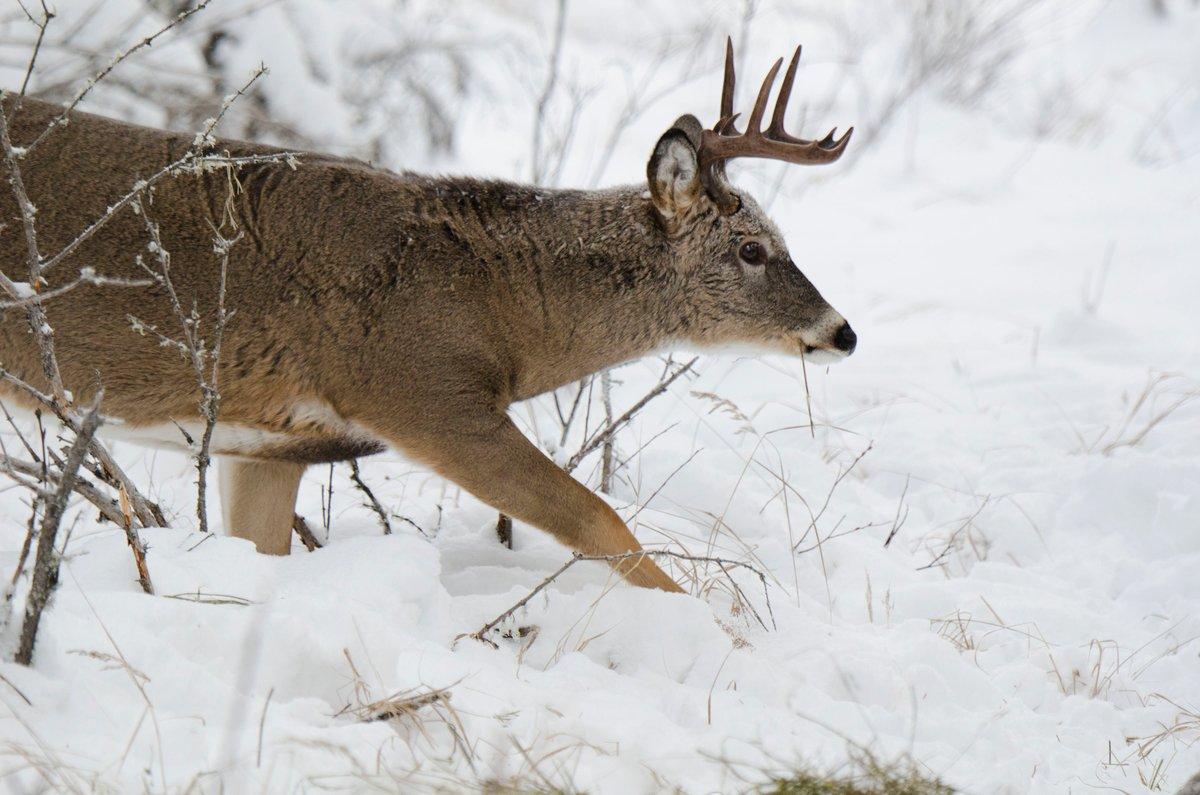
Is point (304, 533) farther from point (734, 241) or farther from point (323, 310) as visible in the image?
point (734, 241)

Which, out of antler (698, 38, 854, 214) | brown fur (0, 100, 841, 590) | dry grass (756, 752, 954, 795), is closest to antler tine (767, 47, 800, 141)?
antler (698, 38, 854, 214)

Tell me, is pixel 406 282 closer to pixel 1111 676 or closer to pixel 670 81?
pixel 1111 676

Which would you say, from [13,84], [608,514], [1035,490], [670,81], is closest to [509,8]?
[670,81]

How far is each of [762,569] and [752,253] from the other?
1240 mm

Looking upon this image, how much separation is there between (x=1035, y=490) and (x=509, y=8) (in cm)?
1156

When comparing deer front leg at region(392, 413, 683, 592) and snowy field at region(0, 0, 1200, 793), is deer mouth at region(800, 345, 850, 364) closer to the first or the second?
snowy field at region(0, 0, 1200, 793)

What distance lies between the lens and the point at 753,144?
468 centimetres

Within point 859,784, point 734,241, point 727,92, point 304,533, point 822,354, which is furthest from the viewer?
point 822,354

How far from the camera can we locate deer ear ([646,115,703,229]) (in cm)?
464

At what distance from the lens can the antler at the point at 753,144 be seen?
4652mm

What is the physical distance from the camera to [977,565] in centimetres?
509

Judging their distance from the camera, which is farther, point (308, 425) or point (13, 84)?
point (13, 84)

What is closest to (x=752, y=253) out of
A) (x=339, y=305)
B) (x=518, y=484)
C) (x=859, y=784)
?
(x=518, y=484)

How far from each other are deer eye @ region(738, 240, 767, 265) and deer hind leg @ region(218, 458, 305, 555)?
1909 mm
